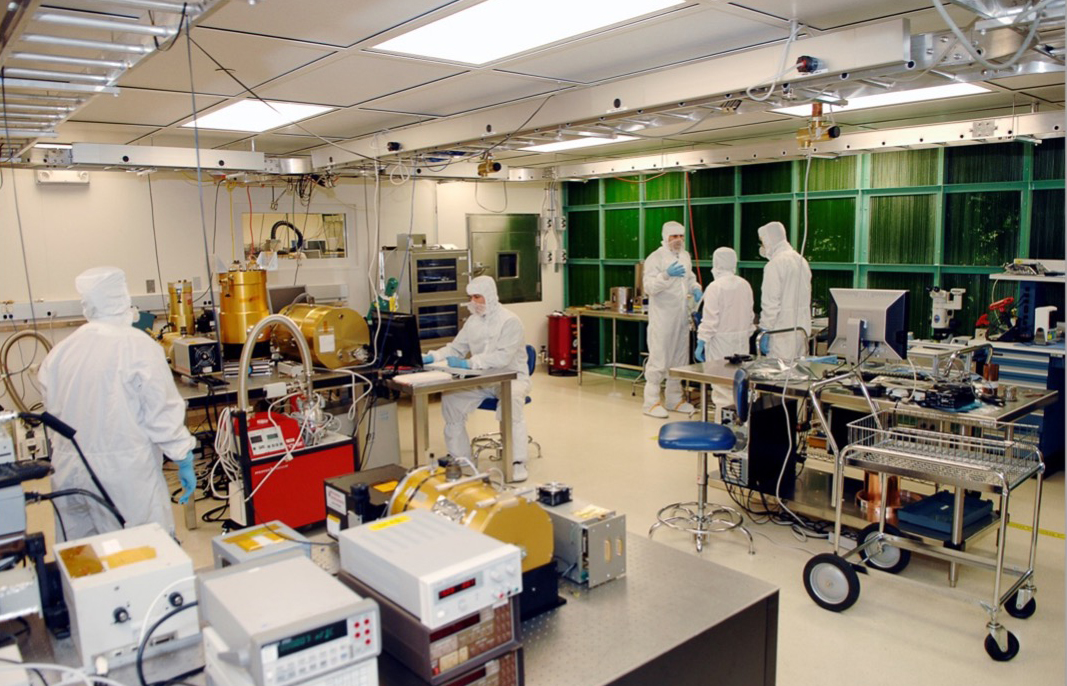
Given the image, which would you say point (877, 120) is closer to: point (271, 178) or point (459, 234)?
point (459, 234)

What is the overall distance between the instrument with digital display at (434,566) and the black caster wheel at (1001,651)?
7.42 ft

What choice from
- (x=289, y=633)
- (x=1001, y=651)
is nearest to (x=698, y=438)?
(x=1001, y=651)

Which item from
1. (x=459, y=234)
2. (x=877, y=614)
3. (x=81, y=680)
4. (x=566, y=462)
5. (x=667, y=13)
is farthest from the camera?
(x=459, y=234)

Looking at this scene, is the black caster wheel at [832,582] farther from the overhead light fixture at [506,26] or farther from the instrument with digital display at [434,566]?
the overhead light fixture at [506,26]

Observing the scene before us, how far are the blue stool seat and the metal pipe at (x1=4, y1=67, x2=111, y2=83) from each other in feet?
8.89

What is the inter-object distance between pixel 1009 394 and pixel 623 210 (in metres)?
4.98

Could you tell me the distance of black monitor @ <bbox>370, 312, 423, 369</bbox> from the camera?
15.3ft

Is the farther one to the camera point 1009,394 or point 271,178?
point 271,178

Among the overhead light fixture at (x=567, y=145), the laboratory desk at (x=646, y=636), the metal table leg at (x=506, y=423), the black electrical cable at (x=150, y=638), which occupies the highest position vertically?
the overhead light fixture at (x=567, y=145)

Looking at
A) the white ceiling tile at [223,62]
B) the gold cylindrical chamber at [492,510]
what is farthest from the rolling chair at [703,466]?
the white ceiling tile at [223,62]

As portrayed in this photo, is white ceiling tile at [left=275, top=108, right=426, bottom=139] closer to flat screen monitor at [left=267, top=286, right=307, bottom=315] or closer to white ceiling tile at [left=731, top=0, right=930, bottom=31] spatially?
flat screen monitor at [left=267, top=286, right=307, bottom=315]

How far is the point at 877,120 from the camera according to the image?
5672 millimetres

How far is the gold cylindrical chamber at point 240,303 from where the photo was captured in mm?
4566

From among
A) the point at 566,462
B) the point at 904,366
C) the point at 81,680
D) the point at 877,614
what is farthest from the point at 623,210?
the point at 81,680
